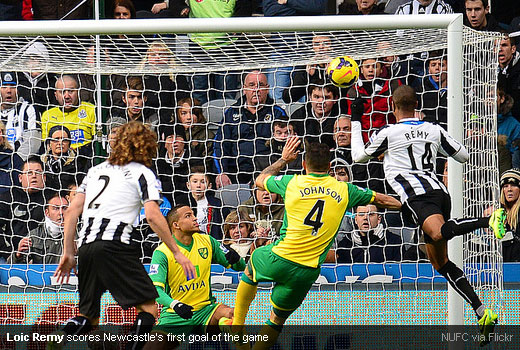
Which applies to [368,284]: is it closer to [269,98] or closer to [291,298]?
[291,298]

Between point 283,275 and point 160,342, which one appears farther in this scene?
point 160,342

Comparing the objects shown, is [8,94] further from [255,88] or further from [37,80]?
[255,88]

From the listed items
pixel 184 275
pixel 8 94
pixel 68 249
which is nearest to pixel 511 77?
pixel 184 275

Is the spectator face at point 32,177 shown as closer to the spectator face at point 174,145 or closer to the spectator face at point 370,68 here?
the spectator face at point 174,145

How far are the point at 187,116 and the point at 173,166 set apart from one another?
1.83ft

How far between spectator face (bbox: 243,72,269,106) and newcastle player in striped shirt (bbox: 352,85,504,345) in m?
2.12

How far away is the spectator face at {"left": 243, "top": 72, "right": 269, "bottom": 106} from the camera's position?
1013 centimetres

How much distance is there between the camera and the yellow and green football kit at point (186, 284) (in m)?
8.05

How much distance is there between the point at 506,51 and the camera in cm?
1052

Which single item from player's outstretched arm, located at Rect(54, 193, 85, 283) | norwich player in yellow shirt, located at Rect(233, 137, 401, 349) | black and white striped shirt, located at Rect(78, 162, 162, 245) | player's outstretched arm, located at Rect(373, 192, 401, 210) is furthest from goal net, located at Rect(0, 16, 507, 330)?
player's outstretched arm, located at Rect(54, 193, 85, 283)

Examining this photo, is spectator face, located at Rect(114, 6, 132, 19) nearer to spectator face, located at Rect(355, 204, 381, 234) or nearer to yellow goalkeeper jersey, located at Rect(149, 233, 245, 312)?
spectator face, located at Rect(355, 204, 381, 234)

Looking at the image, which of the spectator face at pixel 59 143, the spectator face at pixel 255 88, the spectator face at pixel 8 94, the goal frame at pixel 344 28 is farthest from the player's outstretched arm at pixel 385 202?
the spectator face at pixel 8 94

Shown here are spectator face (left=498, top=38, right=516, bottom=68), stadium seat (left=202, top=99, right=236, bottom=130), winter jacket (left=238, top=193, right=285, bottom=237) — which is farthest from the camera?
spectator face (left=498, top=38, right=516, bottom=68)

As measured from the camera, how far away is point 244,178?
10.3 m
